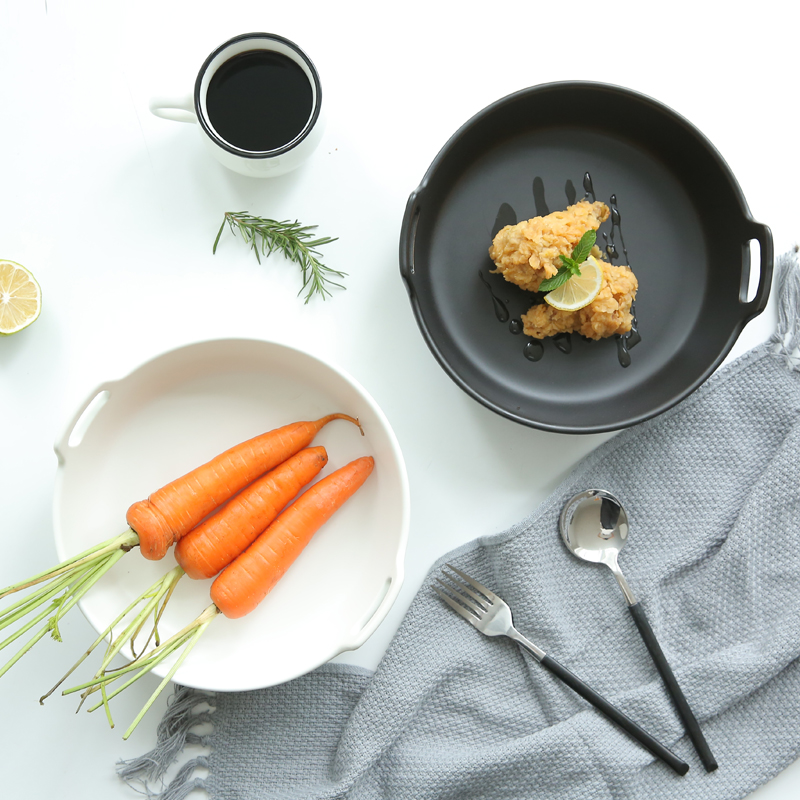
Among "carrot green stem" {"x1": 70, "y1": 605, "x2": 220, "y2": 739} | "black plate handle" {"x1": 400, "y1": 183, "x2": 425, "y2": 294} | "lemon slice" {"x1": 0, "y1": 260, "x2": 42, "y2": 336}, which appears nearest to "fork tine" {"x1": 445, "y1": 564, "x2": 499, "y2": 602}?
"carrot green stem" {"x1": 70, "y1": 605, "x2": 220, "y2": 739}

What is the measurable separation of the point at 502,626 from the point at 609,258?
853 millimetres

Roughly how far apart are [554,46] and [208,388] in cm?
109

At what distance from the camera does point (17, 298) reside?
53.9 inches

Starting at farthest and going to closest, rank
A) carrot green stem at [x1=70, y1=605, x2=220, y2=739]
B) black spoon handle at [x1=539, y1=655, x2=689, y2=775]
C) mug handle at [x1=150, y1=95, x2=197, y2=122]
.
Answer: black spoon handle at [x1=539, y1=655, x2=689, y2=775]
mug handle at [x1=150, y1=95, x2=197, y2=122]
carrot green stem at [x1=70, y1=605, x2=220, y2=739]

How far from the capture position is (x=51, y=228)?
1.44 m

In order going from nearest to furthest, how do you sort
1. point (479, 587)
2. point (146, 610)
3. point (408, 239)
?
point (146, 610), point (408, 239), point (479, 587)

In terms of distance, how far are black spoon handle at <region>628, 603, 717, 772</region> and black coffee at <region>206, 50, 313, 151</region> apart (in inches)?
49.2

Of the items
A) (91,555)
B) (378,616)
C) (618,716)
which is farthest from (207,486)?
(618,716)

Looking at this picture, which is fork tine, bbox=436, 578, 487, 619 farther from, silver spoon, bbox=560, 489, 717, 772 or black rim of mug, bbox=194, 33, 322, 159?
black rim of mug, bbox=194, 33, 322, 159

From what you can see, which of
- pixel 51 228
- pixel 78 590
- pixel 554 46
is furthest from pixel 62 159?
pixel 554 46

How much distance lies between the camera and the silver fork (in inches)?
53.9

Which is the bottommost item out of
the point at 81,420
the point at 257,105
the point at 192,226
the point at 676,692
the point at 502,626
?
the point at 676,692

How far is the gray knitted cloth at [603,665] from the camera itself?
137 centimetres

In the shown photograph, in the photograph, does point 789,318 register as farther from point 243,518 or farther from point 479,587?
point 243,518
